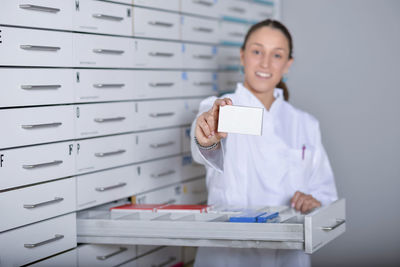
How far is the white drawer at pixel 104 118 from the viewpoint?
2256mm

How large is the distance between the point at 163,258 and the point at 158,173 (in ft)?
1.46

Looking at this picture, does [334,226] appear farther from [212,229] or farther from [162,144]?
[162,144]

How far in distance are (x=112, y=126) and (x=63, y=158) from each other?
1.03 feet

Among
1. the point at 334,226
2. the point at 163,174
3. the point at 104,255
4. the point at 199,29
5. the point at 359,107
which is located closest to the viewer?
the point at 334,226

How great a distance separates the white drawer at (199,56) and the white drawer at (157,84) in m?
0.11

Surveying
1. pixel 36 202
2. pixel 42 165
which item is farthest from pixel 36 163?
pixel 36 202

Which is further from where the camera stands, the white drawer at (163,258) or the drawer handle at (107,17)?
the white drawer at (163,258)

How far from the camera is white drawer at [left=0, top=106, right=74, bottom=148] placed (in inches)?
76.2

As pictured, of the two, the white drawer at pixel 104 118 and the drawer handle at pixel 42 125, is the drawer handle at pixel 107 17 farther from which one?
the drawer handle at pixel 42 125

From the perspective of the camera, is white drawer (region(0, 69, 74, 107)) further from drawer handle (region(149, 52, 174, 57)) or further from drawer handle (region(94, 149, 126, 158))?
drawer handle (region(149, 52, 174, 57))

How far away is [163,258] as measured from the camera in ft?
9.55

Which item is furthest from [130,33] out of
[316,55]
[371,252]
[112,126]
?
[371,252]

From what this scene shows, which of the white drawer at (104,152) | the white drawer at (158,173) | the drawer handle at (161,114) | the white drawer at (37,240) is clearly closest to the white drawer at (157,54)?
the drawer handle at (161,114)

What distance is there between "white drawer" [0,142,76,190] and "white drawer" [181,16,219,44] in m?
0.98
